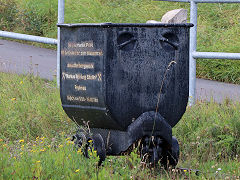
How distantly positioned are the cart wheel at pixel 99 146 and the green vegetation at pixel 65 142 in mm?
82

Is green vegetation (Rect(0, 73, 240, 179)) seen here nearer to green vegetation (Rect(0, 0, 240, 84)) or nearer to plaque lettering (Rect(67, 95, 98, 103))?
plaque lettering (Rect(67, 95, 98, 103))

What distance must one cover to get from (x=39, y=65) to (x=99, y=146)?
16.0 feet

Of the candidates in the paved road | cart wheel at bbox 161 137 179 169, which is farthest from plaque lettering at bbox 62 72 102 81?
the paved road

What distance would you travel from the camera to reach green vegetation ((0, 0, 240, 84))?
11.1 metres

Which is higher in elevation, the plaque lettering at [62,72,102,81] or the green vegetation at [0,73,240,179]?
the plaque lettering at [62,72,102,81]

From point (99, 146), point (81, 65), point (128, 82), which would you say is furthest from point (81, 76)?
point (99, 146)

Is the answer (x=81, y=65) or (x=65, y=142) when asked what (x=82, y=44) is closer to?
(x=81, y=65)

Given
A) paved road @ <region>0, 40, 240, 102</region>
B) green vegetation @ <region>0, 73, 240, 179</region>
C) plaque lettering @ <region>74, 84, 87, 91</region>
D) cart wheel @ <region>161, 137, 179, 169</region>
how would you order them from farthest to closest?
paved road @ <region>0, 40, 240, 102</region>, cart wheel @ <region>161, 137, 179, 169</region>, plaque lettering @ <region>74, 84, 87, 91</region>, green vegetation @ <region>0, 73, 240, 179</region>

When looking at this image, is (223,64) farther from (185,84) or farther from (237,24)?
(185,84)

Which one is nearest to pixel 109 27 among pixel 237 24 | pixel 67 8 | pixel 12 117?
pixel 12 117

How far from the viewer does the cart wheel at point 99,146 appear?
14.6ft

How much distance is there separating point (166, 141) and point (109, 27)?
108cm

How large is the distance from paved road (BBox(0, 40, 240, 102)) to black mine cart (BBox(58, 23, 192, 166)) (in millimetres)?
2518

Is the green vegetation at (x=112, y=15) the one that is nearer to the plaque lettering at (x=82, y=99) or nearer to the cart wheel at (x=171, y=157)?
the cart wheel at (x=171, y=157)
